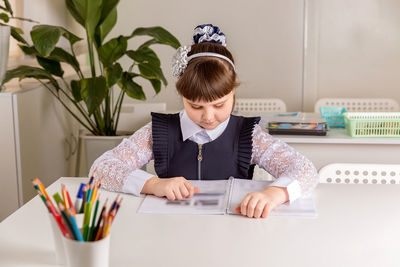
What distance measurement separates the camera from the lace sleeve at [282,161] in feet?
4.99

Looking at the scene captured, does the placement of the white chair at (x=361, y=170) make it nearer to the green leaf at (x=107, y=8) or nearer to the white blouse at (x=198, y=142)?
the white blouse at (x=198, y=142)

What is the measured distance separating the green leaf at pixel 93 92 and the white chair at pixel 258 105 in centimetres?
96

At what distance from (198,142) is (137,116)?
1365mm

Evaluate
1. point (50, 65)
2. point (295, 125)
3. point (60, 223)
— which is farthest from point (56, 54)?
point (60, 223)

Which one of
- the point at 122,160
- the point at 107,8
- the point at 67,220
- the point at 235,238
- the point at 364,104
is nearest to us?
the point at 67,220

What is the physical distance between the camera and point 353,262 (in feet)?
3.55

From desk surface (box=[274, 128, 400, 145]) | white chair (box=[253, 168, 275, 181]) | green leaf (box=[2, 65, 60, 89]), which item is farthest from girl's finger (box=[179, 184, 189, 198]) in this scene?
green leaf (box=[2, 65, 60, 89])

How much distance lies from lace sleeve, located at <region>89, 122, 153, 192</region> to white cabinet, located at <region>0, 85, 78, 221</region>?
3.54ft

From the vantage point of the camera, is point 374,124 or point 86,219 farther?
point 374,124

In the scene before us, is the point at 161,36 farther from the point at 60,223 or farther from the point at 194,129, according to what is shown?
the point at 60,223

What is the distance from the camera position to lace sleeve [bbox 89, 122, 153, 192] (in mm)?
1560

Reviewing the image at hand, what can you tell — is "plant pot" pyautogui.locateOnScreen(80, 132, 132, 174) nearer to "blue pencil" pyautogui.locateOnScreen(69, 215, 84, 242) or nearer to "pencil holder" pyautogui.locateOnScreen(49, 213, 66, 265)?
"pencil holder" pyautogui.locateOnScreen(49, 213, 66, 265)

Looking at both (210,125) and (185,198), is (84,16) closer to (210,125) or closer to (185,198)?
(210,125)

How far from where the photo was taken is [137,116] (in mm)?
3111
